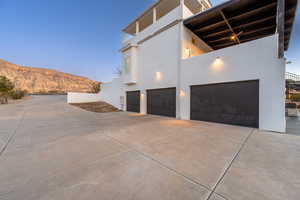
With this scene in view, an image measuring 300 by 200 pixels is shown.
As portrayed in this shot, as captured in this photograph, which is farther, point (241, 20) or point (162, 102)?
point (162, 102)

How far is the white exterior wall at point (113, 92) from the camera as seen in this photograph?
12360 mm

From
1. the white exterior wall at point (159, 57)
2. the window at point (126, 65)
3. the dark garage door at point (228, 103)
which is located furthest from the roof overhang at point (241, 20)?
the window at point (126, 65)

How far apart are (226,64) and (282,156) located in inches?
176

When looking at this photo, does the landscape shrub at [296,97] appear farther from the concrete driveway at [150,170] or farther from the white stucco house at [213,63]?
the concrete driveway at [150,170]

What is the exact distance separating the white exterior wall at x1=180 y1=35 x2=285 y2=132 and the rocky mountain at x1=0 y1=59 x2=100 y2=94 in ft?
118

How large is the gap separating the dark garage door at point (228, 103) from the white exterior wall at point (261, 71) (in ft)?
0.76

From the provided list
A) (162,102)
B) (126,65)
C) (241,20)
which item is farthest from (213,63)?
(126,65)

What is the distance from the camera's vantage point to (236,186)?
5.26 ft

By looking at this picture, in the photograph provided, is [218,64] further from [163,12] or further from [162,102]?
[163,12]

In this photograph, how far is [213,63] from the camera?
19.8ft

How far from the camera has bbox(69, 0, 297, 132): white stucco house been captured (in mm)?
4613

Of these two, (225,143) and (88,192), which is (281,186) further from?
(88,192)

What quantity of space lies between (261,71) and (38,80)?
5908cm

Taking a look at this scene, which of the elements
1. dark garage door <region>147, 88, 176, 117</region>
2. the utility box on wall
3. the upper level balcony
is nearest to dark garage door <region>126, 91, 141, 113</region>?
the utility box on wall
